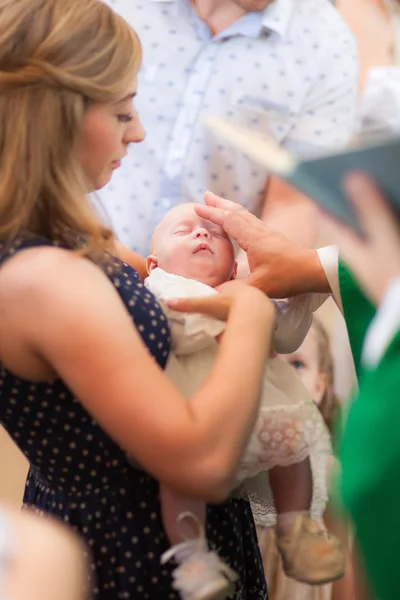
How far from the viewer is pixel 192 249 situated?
3.39ft

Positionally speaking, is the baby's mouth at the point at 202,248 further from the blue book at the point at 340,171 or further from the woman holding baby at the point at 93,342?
the blue book at the point at 340,171

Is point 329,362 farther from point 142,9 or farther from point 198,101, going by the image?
point 142,9

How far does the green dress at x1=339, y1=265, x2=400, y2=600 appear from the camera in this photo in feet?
1.96

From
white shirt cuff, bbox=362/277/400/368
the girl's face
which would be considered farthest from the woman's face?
the girl's face

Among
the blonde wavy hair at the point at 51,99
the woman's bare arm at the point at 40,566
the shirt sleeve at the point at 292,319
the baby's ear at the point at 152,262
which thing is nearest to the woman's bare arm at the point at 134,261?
the baby's ear at the point at 152,262

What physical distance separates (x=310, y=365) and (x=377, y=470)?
1057mm

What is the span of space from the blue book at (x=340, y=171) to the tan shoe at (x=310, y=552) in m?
0.49

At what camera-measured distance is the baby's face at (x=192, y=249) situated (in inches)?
40.8

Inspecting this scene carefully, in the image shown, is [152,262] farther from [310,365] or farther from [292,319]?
[310,365]

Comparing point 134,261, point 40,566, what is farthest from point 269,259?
point 40,566

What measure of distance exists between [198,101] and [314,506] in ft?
2.62

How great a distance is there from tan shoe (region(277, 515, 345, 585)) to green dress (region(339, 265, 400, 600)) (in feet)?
0.95

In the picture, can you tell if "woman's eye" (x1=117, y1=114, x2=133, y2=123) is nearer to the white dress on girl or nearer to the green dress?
the white dress on girl

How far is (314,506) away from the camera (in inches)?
40.5
